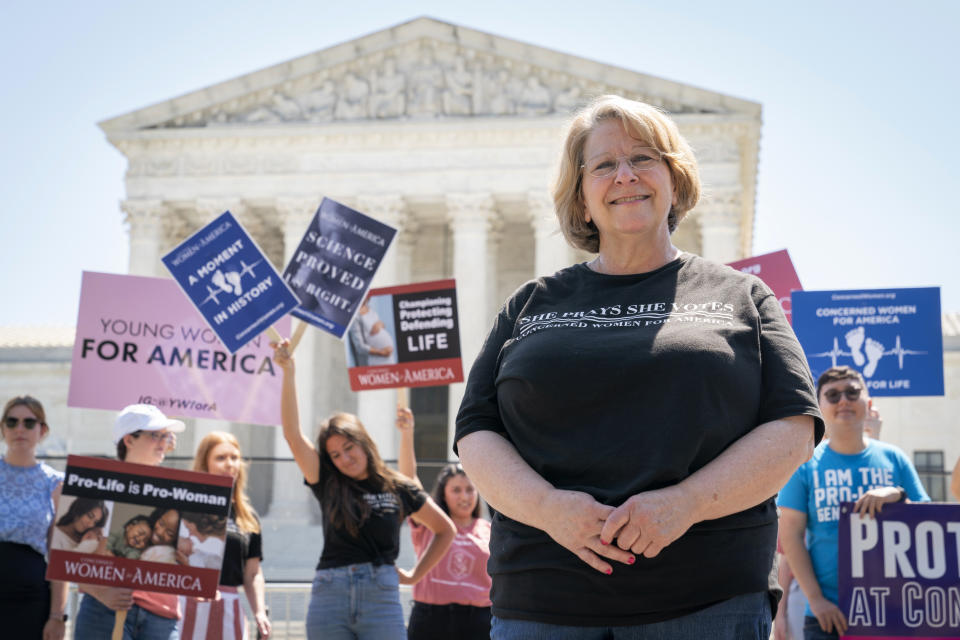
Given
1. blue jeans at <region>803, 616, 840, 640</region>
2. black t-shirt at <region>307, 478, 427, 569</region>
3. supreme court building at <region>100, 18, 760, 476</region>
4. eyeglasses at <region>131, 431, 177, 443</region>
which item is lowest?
blue jeans at <region>803, 616, 840, 640</region>

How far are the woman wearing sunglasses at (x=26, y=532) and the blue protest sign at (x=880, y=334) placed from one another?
6.76 metres

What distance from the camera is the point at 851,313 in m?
10.2

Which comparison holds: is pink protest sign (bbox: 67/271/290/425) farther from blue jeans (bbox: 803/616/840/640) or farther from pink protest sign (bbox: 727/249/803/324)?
blue jeans (bbox: 803/616/840/640)

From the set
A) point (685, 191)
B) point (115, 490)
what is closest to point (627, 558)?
point (685, 191)

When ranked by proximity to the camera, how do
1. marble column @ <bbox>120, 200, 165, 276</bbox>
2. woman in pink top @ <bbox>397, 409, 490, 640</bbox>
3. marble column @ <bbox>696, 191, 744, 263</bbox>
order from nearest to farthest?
woman in pink top @ <bbox>397, 409, 490, 640</bbox> < marble column @ <bbox>696, 191, 744, 263</bbox> < marble column @ <bbox>120, 200, 165, 276</bbox>

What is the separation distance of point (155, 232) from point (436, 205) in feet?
32.1

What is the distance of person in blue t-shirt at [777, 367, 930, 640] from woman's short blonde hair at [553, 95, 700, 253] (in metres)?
3.74

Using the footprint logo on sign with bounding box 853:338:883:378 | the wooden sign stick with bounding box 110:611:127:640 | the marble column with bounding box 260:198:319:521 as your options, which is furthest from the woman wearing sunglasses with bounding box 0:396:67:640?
the marble column with bounding box 260:198:319:521

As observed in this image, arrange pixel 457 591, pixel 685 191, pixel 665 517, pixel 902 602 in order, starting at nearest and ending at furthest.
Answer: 1. pixel 665 517
2. pixel 685 191
3. pixel 902 602
4. pixel 457 591

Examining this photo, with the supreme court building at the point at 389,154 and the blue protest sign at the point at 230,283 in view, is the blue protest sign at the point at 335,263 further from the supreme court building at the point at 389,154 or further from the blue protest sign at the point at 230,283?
the supreme court building at the point at 389,154

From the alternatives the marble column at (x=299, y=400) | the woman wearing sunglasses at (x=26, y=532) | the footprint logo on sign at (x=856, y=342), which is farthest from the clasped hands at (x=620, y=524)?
the marble column at (x=299, y=400)

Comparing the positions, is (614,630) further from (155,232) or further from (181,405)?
(155,232)

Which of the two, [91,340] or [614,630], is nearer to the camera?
[614,630]

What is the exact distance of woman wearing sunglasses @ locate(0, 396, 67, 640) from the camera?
725cm
